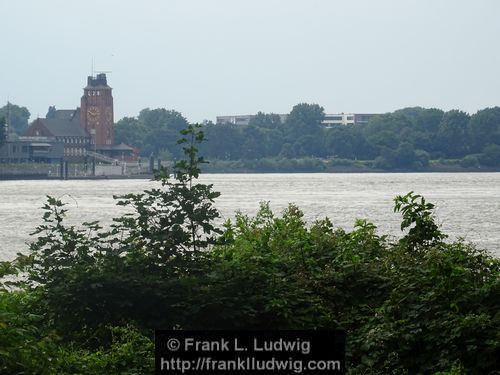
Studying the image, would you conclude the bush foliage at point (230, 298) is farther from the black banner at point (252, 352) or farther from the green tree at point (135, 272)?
the black banner at point (252, 352)

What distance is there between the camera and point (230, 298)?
44.7 ft

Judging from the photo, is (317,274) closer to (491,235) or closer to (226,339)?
(226,339)

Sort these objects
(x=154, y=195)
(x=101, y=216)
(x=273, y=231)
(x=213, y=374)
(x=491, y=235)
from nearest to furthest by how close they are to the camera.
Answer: (x=213, y=374)
(x=154, y=195)
(x=273, y=231)
(x=491, y=235)
(x=101, y=216)

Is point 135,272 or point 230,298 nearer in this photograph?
point 230,298

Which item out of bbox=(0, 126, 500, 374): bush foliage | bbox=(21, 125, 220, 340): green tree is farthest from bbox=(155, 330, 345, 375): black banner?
bbox=(21, 125, 220, 340): green tree

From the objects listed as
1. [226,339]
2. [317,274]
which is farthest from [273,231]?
[226,339]

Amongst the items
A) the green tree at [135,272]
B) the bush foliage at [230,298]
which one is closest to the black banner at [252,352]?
the bush foliage at [230,298]

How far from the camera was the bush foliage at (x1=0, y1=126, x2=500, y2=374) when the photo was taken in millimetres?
12836

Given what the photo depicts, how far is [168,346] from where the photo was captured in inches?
304

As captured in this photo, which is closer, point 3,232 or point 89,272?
point 89,272

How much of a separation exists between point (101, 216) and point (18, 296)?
60768mm

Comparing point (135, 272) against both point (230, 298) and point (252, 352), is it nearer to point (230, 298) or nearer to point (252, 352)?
point (230, 298)

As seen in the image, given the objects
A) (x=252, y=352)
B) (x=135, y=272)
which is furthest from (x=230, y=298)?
(x=252, y=352)

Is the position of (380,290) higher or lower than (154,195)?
lower
